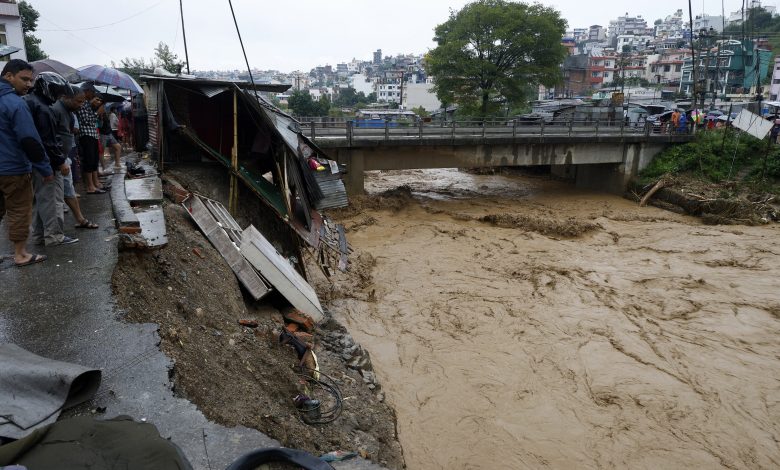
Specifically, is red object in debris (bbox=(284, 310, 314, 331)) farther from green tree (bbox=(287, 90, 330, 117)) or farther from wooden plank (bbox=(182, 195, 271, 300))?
green tree (bbox=(287, 90, 330, 117))

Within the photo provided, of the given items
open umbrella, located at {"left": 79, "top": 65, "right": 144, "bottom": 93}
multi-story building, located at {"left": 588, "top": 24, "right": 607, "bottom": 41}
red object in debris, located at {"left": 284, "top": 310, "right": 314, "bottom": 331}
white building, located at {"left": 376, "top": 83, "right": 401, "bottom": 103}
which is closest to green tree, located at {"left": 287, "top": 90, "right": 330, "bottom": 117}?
open umbrella, located at {"left": 79, "top": 65, "right": 144, "bottom": 93}

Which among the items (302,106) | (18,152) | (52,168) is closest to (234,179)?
(52,168)

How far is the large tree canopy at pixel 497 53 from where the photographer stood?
27.2 m

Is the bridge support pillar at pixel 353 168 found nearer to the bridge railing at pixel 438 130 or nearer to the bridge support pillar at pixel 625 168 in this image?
the bridge railing at pixel 438 130

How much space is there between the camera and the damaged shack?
925cm

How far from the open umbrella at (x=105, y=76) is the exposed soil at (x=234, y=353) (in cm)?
469

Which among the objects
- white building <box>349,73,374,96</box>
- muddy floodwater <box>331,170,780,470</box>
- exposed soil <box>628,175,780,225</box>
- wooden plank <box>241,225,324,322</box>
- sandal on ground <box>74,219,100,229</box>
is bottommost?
muddy floodwater <box>331,170,780,470</box>

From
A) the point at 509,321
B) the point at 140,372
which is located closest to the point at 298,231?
the point at 509,321

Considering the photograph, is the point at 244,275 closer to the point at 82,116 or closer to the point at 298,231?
the point at 298,231

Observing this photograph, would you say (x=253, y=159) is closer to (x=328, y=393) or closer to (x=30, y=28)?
(x=328, y=393)

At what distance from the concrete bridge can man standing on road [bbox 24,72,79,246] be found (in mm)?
11862

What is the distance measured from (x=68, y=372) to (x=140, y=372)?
46cm

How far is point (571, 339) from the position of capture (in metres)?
8.88

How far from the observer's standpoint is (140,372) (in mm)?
3369
